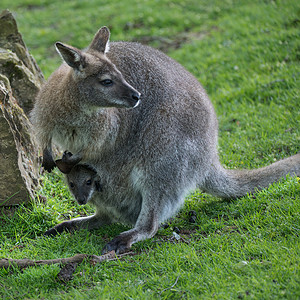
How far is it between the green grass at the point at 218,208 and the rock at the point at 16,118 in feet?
0.95

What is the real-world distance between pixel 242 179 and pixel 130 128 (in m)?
1.53

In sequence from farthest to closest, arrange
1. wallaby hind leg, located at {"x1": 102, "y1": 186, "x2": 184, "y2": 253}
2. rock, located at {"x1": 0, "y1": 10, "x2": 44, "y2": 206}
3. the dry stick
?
rock, located at {"x1": 0, "y1": 10, "x2": 44, "y2": 206}
wallaby hind leg, located at {"x1": 102, "y1": 186, "x2": 184, "y2": 253}
the dry stick

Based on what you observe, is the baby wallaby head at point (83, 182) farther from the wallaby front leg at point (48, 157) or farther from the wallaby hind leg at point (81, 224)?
the wallaby hind leg at point (81, 224)

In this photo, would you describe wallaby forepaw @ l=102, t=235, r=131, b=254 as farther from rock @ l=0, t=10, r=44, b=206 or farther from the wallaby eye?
the wallaby eye

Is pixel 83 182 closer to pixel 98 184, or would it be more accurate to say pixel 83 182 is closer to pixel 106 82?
pixel 98 184

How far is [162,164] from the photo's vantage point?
503cm

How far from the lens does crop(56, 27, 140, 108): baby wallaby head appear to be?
480cm

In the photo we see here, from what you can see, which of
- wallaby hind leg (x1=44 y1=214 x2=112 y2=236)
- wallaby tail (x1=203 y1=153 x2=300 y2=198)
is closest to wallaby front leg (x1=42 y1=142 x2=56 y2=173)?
wallaby hind leg (x1=44 y1=214 x2=112 y2=236)

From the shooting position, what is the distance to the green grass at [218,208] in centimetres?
391

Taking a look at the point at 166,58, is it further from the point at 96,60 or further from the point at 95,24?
the point at 95,24

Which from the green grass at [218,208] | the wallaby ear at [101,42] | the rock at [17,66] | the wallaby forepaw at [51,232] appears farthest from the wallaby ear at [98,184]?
the rock at [17,66]

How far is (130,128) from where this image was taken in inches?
204

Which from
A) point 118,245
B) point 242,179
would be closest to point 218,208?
point 242,179

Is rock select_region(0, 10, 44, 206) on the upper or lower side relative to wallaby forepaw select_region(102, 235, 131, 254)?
upper
